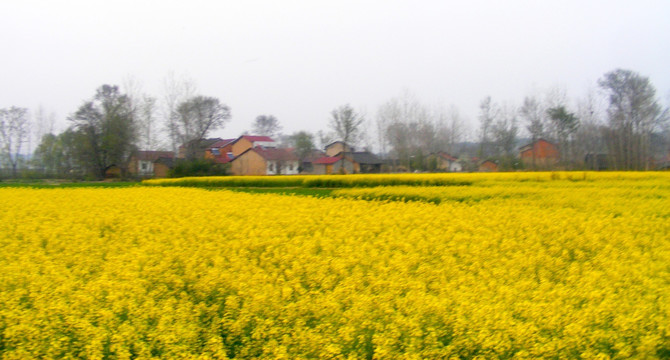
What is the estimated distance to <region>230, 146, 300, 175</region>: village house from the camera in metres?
44.9

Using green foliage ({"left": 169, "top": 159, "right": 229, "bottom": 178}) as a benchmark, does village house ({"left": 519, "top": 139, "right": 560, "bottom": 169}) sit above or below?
above

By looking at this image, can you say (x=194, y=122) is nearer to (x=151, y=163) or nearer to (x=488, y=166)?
(x=151, y=163)

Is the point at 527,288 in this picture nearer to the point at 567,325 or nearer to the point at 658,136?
the point at 567,325

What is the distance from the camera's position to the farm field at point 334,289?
299 centimetres

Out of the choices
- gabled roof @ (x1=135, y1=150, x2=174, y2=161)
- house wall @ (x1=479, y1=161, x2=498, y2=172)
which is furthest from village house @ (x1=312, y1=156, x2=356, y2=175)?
gabled roof @ (x1=135, y1=150, x2=174, y2=161)

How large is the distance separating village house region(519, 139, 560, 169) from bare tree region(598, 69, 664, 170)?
405cm

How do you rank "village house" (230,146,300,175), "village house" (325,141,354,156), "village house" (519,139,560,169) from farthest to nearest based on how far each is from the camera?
"village house" (325,141,354,156) → "village house" (230,146,300,175) → "village house" (519,139,560,169)

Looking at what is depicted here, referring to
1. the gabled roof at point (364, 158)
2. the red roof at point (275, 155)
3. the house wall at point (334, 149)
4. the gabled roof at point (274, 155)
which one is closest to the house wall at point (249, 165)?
the gabled roof at point (274, 155)

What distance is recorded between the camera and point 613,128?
41.2 meters

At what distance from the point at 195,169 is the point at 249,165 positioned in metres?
7.99

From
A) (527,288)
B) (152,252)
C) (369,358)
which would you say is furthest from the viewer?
(152,252)

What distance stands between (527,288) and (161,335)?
2622mm

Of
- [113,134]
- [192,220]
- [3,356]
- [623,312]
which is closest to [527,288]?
[623,312]

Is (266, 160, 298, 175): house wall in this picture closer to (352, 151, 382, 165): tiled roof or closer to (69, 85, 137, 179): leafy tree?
(352, 151, 382, 165): tiled roof
